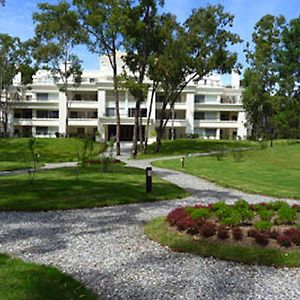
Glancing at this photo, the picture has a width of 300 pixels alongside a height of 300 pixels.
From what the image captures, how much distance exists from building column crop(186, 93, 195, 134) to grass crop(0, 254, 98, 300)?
50.3 m

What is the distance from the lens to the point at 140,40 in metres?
29.0

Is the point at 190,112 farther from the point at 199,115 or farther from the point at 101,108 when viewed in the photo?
the point at 101,108

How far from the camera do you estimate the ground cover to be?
19.0ft

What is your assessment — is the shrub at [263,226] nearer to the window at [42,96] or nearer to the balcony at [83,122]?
the balcony at [83,122]

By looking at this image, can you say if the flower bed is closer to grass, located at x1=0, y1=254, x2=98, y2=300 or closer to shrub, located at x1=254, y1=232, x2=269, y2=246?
shrub, located at x1=254, y1=232, x2=269, y2=246

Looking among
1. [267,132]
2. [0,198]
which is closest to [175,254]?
[0,198]

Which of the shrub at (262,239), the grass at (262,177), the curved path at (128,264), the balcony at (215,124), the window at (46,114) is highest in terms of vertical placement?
the window at (46,114)

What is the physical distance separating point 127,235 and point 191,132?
1906 inches

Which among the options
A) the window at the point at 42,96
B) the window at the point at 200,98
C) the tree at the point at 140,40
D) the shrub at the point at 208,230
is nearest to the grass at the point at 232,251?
the shrub at the point at 208,230

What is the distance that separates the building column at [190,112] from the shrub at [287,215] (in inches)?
1880

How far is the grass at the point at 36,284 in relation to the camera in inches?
168

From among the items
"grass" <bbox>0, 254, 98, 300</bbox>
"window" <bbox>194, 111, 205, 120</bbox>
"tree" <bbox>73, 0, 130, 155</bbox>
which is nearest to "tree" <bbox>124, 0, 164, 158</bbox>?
"tree" <bbox>73, 0, 130, 155</bbox>

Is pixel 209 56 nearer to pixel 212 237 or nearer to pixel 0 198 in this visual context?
pixel 0 198

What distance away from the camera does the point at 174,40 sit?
30.1m
